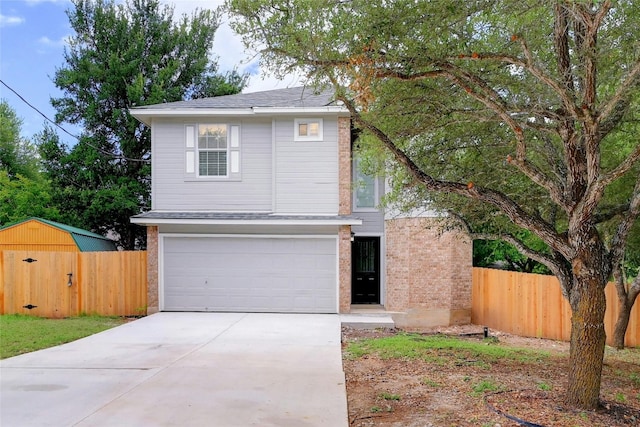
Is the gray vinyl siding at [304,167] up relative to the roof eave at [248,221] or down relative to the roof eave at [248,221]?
up

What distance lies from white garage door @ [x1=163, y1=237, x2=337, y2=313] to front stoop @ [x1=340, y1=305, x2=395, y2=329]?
2.19ft

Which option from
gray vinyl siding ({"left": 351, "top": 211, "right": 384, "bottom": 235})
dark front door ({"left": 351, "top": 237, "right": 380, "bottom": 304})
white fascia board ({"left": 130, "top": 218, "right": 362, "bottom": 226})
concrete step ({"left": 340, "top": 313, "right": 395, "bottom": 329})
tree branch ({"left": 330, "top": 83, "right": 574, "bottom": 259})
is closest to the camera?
tree branch ({"left": 330, "top": 83, "right": 574, "bottom": 259})

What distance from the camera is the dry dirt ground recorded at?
5023 mm

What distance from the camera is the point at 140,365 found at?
24.3 ft

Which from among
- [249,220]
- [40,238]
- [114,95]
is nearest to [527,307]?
[249,220]

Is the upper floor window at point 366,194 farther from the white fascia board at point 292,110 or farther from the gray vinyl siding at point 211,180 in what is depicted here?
the gray vinyl siding at point 211,180

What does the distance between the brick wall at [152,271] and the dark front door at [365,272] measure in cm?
529

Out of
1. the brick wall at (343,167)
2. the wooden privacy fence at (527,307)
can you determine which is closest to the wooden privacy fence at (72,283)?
the brick wall at (343,167)

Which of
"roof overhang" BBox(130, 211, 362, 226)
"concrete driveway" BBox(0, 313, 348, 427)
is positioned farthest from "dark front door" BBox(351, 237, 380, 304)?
"concrete driveway" BBox(0, 313, 348, 427)

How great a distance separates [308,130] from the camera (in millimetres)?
13312

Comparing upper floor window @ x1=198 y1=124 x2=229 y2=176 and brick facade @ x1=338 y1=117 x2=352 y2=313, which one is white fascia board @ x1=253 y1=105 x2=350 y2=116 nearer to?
brick facade @ x1=338 y1=117 x2=352 y2=313

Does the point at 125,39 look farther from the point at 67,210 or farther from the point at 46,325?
the point at 46,325

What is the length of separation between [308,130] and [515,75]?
24.8 feet

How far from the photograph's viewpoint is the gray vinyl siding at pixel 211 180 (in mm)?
13422
